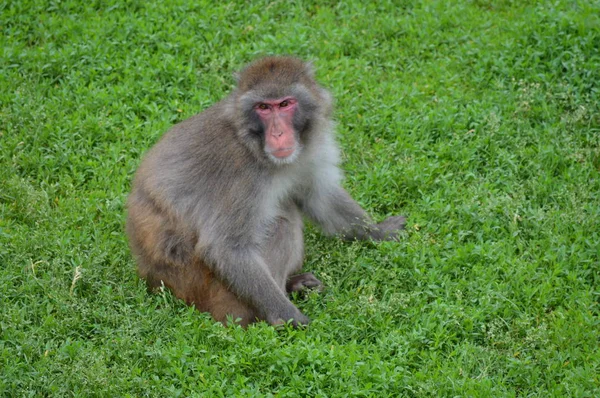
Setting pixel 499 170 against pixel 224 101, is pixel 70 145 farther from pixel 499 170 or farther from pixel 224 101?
pixel 499 170

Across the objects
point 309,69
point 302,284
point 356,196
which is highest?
point 309,69

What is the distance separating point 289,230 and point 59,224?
5.37 ft

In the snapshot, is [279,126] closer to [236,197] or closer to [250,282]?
[236,197]

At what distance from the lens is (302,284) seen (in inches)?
246

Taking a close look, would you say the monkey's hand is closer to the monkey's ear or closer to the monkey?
the monkey

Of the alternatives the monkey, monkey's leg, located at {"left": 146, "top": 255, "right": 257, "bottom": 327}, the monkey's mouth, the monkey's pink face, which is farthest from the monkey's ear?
monkey's leg, located at {"left": 146, "top": 255, "right": 257, "bottom": 327}

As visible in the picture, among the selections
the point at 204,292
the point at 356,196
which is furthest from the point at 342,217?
the point at 204,292

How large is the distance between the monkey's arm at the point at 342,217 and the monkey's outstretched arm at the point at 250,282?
0.90m

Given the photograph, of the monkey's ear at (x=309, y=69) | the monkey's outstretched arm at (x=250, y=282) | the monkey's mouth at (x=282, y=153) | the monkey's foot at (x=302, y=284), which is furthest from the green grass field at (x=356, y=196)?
the monkey's ear at (x=309, y=69)

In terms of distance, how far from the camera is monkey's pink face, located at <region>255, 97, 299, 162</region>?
5.67m

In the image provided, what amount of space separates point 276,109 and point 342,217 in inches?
43.6

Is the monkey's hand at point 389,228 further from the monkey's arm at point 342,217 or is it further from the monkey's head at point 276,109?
the monkey's head at point 276,109

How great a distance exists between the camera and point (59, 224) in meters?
6.51

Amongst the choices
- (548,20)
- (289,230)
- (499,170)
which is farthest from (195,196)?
(548,20)
